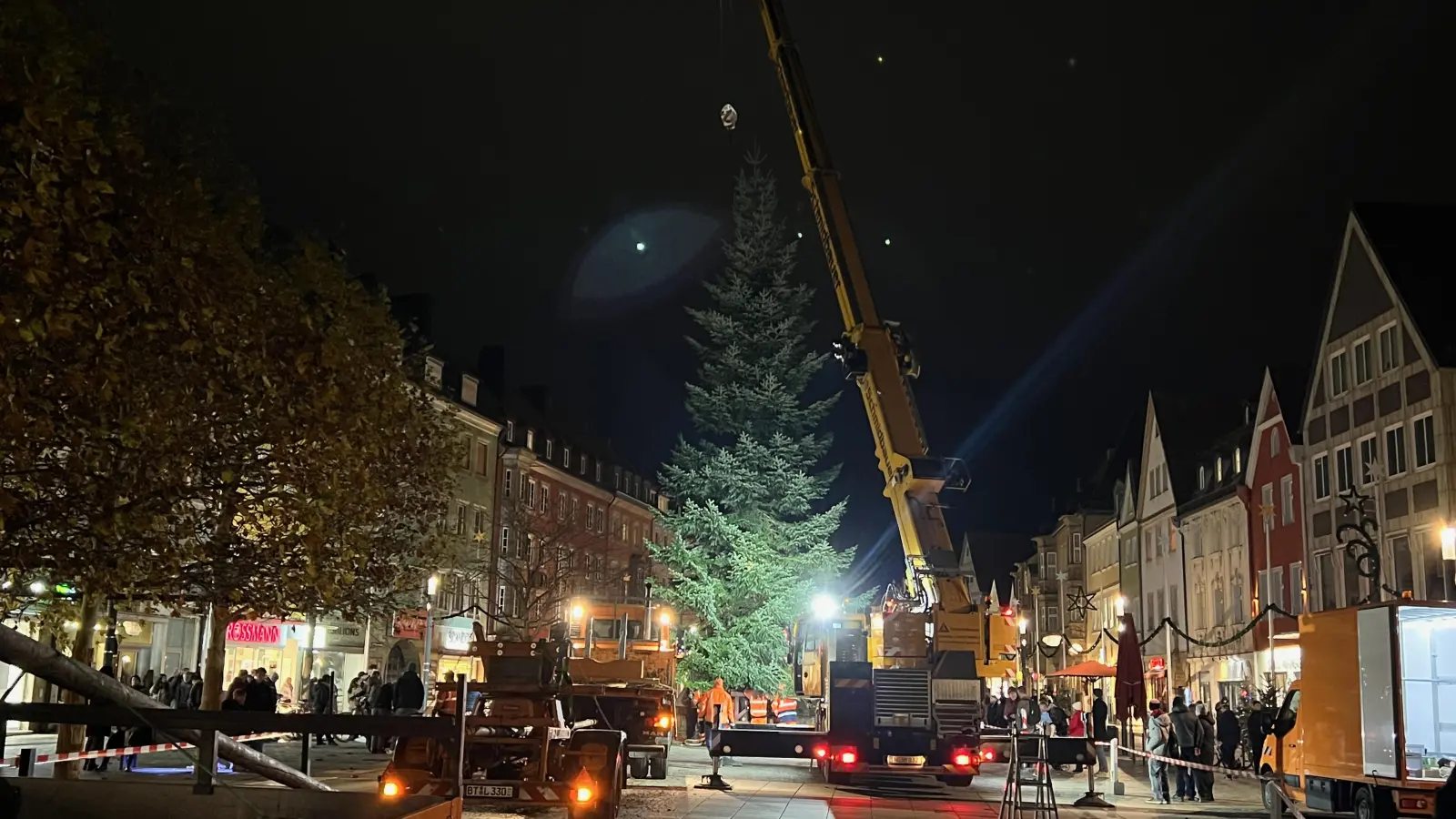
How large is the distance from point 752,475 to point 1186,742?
81.8 feet

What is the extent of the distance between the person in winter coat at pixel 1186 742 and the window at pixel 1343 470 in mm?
18100

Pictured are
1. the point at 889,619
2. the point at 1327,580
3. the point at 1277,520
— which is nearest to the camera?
the point at 889,619

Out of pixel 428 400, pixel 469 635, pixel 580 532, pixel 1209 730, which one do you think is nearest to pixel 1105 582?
pixel 580 532

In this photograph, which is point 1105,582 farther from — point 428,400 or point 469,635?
point 428,400

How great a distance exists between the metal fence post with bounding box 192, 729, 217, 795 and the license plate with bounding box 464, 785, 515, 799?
793 cm

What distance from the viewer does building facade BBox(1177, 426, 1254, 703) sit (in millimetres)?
49344

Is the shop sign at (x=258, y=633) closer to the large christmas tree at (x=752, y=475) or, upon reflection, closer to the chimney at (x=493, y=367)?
the large christmas tree at (x=752, y=475)

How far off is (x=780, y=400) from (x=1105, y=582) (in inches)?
1182

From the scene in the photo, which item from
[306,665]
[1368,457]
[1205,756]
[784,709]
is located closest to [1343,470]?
[1368,457]

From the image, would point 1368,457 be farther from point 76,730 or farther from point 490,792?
point 76,730

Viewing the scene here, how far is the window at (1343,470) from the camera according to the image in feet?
130

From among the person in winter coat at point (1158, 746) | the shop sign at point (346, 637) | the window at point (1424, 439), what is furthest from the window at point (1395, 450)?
the shop sign at point (346, 637)

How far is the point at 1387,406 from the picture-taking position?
37.4 metres

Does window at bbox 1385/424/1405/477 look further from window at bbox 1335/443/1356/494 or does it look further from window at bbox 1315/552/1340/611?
window at bbox 1315/552/1340/611
